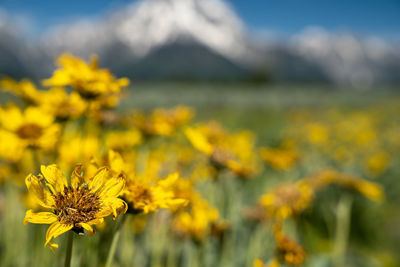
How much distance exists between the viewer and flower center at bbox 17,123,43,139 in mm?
1165

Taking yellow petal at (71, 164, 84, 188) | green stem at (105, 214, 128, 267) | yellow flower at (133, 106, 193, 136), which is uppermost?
yellow flower at (133, 106, 193, 136)

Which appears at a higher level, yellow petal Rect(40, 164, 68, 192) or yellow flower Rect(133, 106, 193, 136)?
yellow flower Rect(133, 106, 193, 136)

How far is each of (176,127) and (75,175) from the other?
102 cm

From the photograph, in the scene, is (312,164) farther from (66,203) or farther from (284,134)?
(66,203)

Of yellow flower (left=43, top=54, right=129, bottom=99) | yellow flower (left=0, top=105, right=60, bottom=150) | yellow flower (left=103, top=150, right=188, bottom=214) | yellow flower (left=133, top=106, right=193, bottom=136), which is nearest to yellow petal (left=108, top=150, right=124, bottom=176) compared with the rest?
yellow flower (left=103, top=150, right=188, bottom=214)

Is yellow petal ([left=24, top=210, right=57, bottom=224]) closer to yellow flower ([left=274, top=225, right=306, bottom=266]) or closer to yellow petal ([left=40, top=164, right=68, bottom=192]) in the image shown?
yellow petal ([left=40, top=164, right=68, bottom=192])

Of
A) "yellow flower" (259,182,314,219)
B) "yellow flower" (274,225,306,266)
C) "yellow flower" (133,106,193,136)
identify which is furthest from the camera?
"yellow flower" (133,106,193,136)

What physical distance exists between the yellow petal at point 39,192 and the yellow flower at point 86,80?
39 centimetres

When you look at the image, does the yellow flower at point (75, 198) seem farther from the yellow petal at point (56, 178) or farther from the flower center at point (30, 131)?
the flower center at point (30, 131)

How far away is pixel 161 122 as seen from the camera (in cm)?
158

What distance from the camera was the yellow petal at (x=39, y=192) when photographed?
2.02ft

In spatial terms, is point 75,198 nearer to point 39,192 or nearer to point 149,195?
point 39,192

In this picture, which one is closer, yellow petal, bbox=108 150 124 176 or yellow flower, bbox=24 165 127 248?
yellow flower, bbox=24 165 127 248

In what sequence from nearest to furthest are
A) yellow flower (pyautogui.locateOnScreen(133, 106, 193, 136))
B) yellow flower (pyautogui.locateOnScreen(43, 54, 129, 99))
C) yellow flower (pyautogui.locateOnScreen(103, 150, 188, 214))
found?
yellow flower (pyautogui.locateOnScreen(103, 150, 188, 214)) < yellow flower (pyautogui.locateOnScreen(43, 54, 129, 99)) < yellow flower (pyautogui.locateOnScreen(133, 106, 193, 136))
